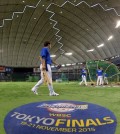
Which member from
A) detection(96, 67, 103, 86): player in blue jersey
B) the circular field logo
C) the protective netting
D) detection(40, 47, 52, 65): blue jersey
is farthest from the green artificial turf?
the protective netting

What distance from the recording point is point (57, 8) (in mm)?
40031

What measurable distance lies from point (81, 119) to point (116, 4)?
3357cm

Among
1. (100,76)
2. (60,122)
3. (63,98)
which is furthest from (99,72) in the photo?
(60,122)

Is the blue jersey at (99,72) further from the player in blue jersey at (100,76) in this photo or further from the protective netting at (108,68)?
the protective netting at (108,68)

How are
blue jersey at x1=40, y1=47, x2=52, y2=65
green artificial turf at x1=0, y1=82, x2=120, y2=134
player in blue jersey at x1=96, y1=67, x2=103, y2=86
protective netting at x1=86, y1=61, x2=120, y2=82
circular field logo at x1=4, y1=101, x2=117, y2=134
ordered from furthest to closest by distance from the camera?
1. protective netting at x1=86, y1=61, x2=120, y2=82
2. player in blue jersey at x1=96, y1=67, x2=103, y2=86
3. blue jersey at x1=40, y1=47, x2=52, y2=65
4. green artificial turf at x1=0, y1=82, x2=120, y2=134
5. circular field logo at x1=4, y1=101, x2=117, y2=134

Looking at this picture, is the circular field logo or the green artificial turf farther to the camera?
the green artificial turf

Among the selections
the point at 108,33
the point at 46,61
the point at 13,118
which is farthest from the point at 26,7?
the point at 13,118

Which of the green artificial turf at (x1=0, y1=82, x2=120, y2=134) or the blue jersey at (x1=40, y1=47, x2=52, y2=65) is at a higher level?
the blue jersey at (x1=40, y1=47, x2=52, y2=65)

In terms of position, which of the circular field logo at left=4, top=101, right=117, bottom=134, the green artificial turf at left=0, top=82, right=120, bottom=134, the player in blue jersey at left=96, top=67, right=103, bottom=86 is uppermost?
the player in blue jersey at left=96, top=67, right=103, bottom=86

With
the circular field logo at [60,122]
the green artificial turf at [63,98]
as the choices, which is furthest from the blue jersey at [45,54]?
the circular field logo at [60,122]

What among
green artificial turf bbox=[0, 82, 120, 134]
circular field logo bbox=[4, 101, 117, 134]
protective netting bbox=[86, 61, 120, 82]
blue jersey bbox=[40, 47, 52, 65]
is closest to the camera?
circular field logo bbox=[4, 101, 117, 134]

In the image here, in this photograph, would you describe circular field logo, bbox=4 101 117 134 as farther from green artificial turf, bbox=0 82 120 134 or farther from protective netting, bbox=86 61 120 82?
protective netting, bbox=86 61 120 82

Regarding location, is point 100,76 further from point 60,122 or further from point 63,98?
point 60,122

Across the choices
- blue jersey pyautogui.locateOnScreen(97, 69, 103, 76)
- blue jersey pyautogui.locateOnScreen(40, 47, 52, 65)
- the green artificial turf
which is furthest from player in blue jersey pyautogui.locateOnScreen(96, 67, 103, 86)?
blue jersey pyautogui.locateOnScreen(40, 47, 52, 65)
